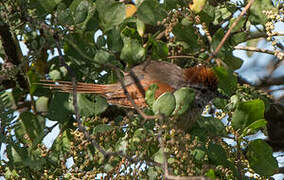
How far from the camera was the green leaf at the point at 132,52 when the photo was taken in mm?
2213

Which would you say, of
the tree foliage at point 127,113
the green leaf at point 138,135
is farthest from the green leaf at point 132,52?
the green leaf at point 138,135

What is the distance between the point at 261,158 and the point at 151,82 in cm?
75

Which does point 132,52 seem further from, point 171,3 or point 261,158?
point 261,158

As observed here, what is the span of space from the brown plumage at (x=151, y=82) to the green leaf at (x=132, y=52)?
202 mm

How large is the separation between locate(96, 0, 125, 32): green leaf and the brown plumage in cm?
34

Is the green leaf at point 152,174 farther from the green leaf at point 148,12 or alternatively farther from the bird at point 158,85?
the green leaf at point 148,12

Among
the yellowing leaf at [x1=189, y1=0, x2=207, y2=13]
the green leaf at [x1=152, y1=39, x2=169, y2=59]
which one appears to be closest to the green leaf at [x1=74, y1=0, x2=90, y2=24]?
the green leaf at [x1=152, y1=39, x2=169, y2=59]

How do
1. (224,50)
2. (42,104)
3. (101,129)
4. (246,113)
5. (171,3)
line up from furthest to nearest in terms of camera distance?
Answer: (42,104)
(171,3)
(224,50)
(246,113)
(101,129)

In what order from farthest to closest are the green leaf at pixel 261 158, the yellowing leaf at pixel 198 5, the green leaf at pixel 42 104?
the green leaf at pixel 42 104, the yellowing leaf at pixel 198 5, the green leaf at pixel 261 158

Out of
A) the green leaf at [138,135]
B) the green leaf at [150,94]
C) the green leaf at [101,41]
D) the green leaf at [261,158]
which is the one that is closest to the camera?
the green leaf at [138,135]

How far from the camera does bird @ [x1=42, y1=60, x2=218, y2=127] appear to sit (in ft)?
7.95

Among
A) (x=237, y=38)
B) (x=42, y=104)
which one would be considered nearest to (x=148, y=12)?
(x=237, y=38)

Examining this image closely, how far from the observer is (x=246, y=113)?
218 cm

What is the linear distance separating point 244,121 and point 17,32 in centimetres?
143
